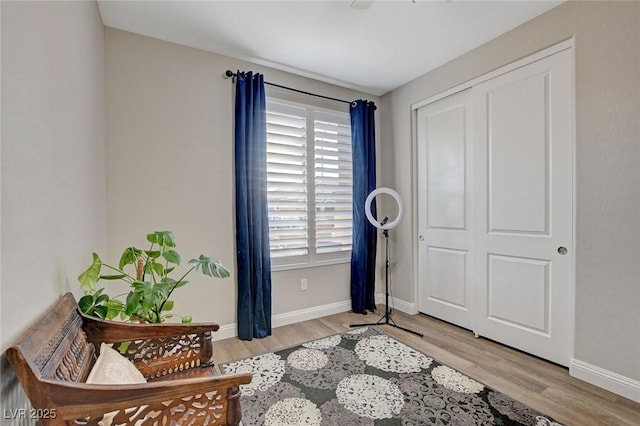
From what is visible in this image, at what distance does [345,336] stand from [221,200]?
1.75 m

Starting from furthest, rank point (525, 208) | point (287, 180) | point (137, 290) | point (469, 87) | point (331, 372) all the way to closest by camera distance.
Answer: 1. point (287, 180)
2. point (469, 87)
3. point (525, 208)
4. point (331, 372)
5. point (137, 290)

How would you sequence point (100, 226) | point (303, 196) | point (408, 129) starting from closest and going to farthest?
1. point (100, 226)
2. point (303, 196)
3. point (408, 129)

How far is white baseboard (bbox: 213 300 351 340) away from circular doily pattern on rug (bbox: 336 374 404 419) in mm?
1180

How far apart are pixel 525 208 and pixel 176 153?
303 cm

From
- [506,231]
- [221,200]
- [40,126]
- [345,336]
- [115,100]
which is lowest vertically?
[345,336]

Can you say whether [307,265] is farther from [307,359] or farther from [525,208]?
[525,208]

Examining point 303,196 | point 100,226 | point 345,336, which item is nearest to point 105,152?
point 100,226

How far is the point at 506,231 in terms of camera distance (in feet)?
8.62

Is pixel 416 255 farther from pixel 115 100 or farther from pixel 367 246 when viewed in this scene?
pixel 115 100

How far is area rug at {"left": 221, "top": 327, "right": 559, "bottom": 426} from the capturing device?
1.71 meters

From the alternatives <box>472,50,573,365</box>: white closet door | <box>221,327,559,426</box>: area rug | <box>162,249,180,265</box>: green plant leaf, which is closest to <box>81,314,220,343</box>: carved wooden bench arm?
<box>162,249,180,265</box>: green plant leaf

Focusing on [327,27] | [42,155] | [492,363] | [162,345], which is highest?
[327,27]

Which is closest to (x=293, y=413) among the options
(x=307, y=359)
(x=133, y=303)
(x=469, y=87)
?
(x=307, y=359)

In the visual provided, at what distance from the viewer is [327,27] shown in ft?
7.97
